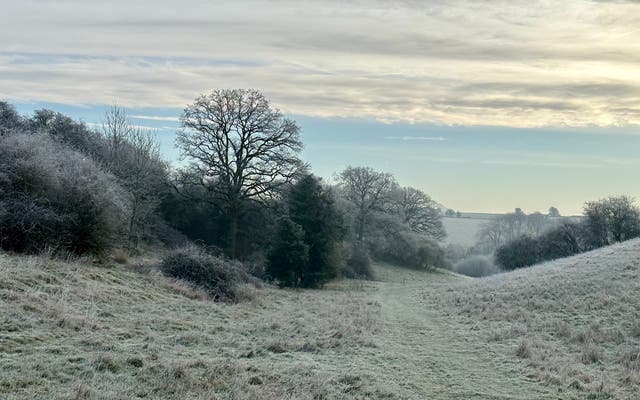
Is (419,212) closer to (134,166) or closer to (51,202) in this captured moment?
(134,166)

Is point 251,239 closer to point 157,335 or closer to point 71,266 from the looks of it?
point 71,266

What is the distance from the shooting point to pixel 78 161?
2070 centimetres

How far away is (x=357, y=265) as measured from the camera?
165 ft

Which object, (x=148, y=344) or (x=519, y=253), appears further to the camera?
(x=519, y=253)

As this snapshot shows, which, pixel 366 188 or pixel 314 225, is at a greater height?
pixel 366 188

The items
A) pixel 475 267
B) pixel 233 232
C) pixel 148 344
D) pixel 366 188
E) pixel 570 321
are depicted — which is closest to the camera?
pixel 148 344

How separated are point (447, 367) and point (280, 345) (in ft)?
13.5

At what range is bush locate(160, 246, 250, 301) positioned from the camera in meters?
20.8

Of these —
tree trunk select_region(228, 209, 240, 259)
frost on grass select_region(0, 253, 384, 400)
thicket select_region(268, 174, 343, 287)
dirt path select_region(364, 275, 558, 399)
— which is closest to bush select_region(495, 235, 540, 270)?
thicket select_region(268, 174, 343, 287)

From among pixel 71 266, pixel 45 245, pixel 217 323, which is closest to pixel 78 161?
pixel 45 245

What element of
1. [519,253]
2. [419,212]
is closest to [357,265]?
[519,253]

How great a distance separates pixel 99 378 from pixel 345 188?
6032 cm

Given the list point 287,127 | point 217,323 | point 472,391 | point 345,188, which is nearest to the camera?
point 472,391

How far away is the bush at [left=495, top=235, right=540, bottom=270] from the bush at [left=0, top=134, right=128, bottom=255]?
176ft
